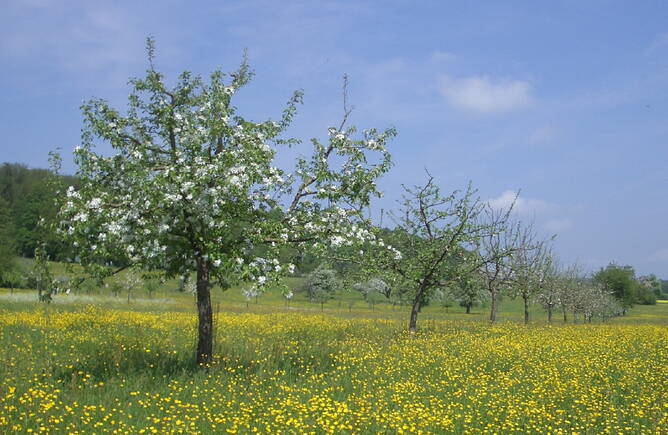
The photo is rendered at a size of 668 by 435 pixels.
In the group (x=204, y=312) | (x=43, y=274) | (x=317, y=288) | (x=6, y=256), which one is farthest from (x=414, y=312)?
(x=6, y=256)

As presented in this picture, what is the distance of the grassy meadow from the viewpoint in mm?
8734

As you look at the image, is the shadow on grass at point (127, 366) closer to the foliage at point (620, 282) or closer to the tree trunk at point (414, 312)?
the tree trunk at point (414, 312)

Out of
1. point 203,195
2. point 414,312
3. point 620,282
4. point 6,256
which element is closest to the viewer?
point 203,195

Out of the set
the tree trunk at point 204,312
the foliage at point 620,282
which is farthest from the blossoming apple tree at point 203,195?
the foliage at point 620,282

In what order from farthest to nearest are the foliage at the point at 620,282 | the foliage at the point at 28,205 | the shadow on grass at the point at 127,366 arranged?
1. the foliage at the point at 620,282
2. the foliage at the point at 28,205
3. the shadow on grass at the point at 127,366

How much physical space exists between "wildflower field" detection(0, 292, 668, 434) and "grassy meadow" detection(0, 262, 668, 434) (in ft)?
0.14

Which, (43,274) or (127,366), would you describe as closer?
(43,274)

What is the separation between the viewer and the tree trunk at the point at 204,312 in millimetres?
12781

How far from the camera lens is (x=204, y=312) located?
1288 cm

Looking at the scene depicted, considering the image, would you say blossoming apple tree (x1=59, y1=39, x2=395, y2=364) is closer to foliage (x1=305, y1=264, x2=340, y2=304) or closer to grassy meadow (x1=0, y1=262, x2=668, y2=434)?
grassy meadow (x1=0, y1=262, x2=668, y2=434)

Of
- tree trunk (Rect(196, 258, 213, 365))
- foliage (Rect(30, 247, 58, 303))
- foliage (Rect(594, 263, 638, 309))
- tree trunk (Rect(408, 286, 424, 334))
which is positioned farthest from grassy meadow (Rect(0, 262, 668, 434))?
foliage (Rect(594, 263, 638, 309))

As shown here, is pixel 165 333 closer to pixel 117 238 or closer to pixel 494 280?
pixel 117 238

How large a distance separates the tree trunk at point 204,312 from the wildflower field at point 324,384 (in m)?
0.47

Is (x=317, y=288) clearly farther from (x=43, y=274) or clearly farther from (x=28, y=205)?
(x=43, y=274)
